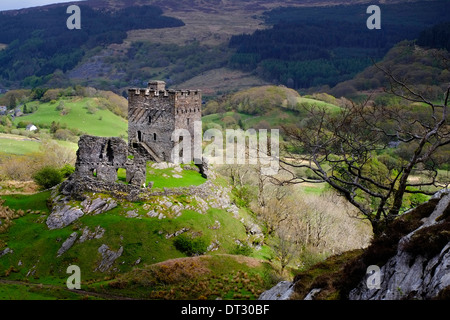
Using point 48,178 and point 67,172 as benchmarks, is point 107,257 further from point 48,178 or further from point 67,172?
point 67,172

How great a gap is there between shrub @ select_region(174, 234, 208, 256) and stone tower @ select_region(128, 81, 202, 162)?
35.3ft

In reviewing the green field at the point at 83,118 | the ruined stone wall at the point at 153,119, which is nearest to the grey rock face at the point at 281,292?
the ruined stone wall at the point at 153,119

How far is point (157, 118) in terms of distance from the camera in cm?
4181

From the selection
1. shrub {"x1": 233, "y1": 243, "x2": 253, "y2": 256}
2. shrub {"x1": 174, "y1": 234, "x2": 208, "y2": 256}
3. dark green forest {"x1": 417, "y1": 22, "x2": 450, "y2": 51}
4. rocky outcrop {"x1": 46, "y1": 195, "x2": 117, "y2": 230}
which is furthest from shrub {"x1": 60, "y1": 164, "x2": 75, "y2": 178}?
dark green forest {"x1": 417, "y1": 22, "x2": 450, "y2": 51}

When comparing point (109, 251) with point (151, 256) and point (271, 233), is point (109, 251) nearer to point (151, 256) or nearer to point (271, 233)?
point (151, 256)

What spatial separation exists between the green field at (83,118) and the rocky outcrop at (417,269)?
104486 millimetres

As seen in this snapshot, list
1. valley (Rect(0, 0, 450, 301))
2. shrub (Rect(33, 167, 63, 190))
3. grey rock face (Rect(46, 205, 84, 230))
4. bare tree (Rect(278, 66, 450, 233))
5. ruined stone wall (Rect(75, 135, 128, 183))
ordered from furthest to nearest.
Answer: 1. shrub (Rect(33, 167, 63, 190))
2. ruined stone wall (Rect(75, 135, 128, 183))
3. grey rock face (Rect(46, 205, 84, 230))
4. bare tree (Rect(278, 66, 450, 233))
5. valley (Rect(0, 0, 450, 301))

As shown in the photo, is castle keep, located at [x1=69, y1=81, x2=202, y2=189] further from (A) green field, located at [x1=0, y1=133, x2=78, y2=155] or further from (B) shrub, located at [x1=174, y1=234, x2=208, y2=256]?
(A) green field, located at [x1=0, y1=133, x2=78, y2=155]

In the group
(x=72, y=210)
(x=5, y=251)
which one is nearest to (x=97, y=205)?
(x=72, y=210)

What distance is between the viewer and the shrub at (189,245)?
31609 millimetres

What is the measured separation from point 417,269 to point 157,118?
31087 mm

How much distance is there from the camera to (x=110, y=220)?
32.0 m

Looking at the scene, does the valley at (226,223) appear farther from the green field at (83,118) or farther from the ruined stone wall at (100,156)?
the green field at (83,118)

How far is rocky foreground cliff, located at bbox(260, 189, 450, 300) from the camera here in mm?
12914
